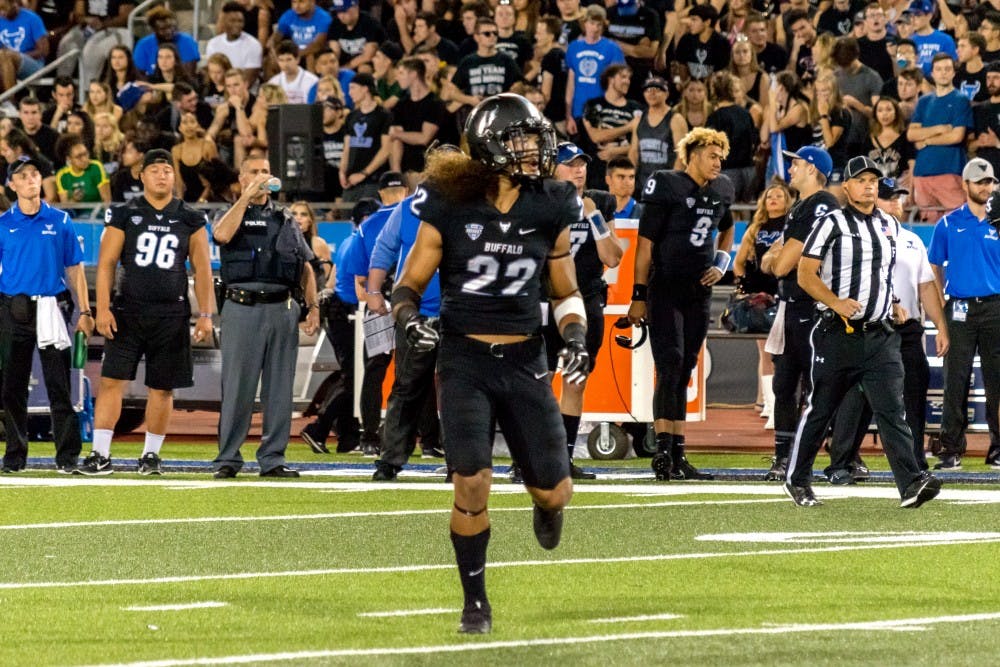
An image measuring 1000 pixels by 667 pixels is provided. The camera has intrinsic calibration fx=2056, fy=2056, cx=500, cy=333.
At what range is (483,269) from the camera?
696 centimetres

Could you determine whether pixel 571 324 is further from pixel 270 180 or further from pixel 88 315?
pixel 88 315

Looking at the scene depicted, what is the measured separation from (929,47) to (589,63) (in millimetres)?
3261

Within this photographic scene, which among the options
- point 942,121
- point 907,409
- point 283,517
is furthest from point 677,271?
point 942,121

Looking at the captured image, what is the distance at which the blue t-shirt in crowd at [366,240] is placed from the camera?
13625mm

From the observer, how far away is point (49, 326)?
42.9 feet

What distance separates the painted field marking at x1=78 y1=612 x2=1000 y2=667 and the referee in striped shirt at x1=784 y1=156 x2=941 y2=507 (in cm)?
341

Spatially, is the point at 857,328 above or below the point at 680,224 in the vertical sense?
below

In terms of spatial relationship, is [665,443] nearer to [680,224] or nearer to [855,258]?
[680,224]

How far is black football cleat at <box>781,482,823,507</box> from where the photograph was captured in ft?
35.3

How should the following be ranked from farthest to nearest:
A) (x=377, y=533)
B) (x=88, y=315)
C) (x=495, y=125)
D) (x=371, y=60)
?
(x=371, y=60)
(x=88, y=315)
(x=377, y=533)
(x=495, y=125)

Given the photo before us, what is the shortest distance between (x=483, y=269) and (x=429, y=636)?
4.13 ft

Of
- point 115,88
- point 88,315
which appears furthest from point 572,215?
point 115,88

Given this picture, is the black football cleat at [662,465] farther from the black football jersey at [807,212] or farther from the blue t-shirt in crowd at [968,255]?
the blue t-shirt in crowd at [968,255]

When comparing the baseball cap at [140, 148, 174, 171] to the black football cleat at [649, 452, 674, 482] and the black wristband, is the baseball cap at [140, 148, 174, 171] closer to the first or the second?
the black football cleat at [649, 452, 674, 482]
